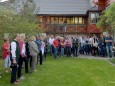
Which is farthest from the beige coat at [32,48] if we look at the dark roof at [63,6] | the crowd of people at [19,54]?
the dark roof at [63,6]

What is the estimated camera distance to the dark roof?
55469mm

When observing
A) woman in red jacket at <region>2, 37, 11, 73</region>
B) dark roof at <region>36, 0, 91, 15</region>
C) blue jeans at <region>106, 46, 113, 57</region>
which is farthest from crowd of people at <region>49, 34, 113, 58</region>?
dark roof at <region>36, 0, 91, 15</region>

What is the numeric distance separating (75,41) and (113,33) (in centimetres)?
485

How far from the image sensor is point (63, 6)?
57.2 m

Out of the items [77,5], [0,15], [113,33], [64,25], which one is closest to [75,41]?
[113,33]

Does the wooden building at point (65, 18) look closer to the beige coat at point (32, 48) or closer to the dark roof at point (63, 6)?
the dark roof at point (63, 6)

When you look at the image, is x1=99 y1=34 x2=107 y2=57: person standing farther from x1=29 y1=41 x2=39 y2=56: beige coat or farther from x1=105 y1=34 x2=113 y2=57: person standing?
x1=29 y1=41 x2=39 y2=56: beige coat

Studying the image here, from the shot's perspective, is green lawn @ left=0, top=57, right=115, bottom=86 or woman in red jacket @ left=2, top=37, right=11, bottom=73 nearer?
green lawn @ left=0, top=57, right=115, bottom=86

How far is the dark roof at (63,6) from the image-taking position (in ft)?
182

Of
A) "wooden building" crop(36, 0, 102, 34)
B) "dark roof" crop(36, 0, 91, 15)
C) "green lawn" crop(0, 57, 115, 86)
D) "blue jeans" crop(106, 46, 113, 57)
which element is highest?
"dark roof" crop(36, 0, 91, 15)

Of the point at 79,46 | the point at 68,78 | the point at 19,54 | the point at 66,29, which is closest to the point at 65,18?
the point at 66,29

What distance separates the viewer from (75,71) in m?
19.5

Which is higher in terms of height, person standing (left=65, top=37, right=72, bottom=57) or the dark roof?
A: the dark roof

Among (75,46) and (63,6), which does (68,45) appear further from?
(63,6)
